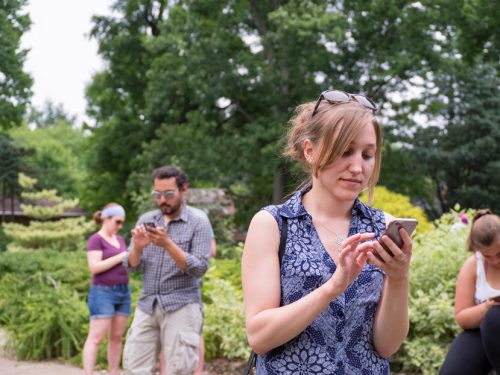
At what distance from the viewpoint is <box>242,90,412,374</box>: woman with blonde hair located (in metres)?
2.45

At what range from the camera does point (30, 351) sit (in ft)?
32.5

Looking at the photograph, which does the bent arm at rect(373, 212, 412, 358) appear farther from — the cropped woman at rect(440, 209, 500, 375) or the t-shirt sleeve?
the t-shirt sleeve

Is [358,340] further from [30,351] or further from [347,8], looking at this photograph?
[347,8]

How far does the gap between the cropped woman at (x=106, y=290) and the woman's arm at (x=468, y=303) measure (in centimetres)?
331

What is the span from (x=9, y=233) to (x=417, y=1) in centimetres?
1565

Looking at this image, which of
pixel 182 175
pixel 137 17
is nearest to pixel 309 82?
pixel 137 17

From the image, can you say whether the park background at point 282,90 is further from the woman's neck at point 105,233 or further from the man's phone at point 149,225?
the man's phone at point 149,225

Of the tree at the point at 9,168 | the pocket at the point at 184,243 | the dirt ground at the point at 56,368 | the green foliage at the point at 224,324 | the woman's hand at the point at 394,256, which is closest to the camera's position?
the woman's hand at the point at 394,256

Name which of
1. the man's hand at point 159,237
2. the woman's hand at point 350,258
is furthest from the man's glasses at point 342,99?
the man's hand at point 159,237

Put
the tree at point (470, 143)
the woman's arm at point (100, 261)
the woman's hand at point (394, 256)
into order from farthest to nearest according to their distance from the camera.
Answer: the tree at point (470, 143) → the woman's arm at point (100, 261) → the woman's hand at point (394, 256)

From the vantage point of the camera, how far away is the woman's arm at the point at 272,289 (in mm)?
2275

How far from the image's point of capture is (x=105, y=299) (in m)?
7.44

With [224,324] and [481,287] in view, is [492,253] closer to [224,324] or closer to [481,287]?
[481,287]

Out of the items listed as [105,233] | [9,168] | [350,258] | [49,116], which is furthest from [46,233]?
[49,116]
